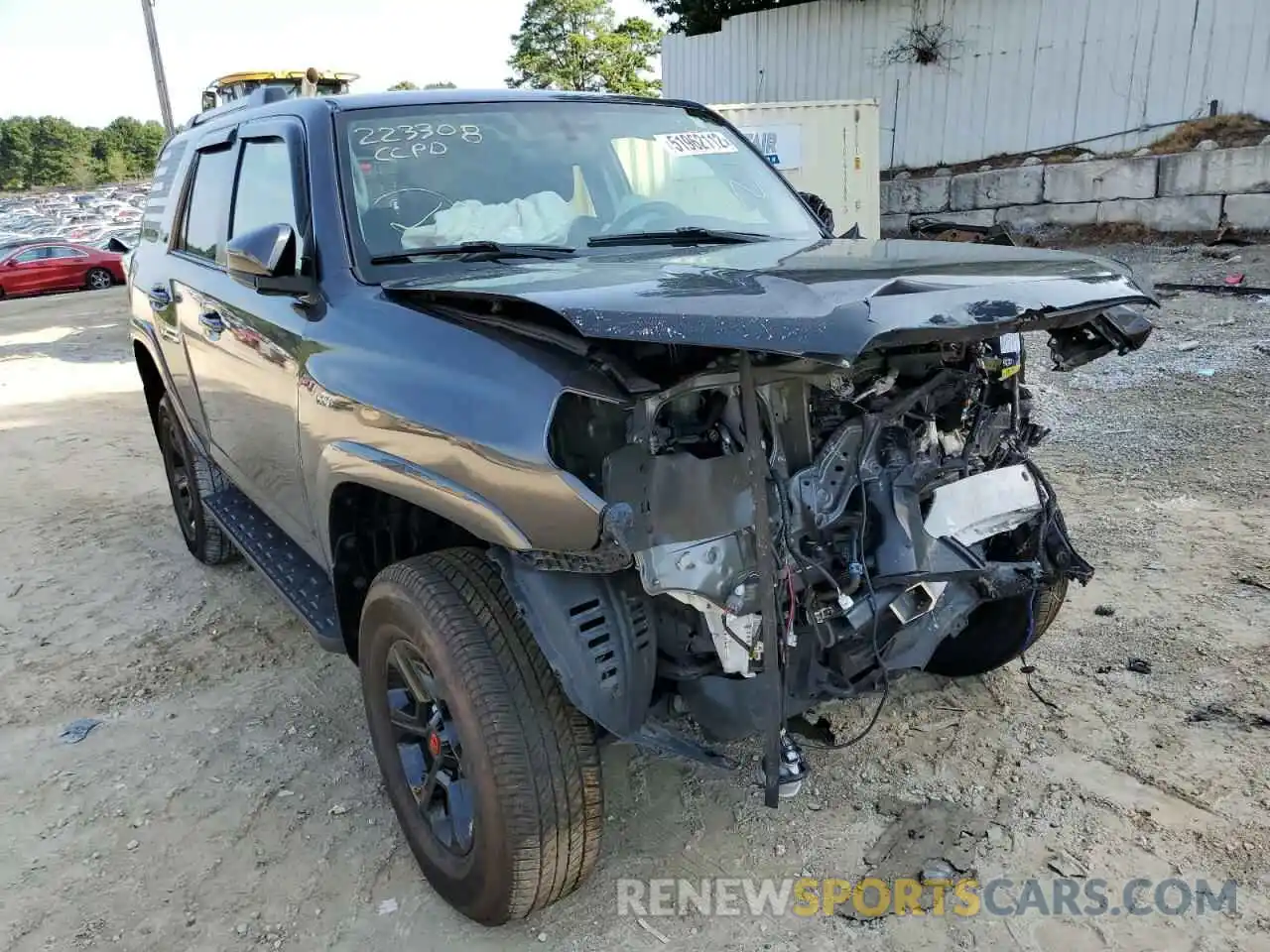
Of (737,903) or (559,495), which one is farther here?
(737,903)

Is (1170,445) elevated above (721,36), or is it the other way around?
(721,36)

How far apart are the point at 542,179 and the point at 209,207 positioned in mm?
1668

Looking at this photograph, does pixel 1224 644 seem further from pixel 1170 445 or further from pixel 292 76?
pixel 292 76

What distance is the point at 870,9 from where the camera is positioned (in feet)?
50.5

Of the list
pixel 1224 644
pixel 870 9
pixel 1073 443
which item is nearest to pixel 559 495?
pixel 1224 644

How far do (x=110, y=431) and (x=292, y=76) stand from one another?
25.1 ft

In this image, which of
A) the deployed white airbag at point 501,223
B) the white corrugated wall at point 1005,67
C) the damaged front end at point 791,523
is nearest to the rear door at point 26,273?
the white corrugated wall at point 1005,67

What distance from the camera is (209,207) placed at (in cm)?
400

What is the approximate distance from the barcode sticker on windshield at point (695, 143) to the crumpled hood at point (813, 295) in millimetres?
1039

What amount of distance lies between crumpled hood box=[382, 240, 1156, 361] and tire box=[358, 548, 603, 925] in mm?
695

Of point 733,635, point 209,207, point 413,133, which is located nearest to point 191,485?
point 209,207

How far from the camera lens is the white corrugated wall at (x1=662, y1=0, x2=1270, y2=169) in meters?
12.2

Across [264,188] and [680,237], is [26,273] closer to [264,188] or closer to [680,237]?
Answer: [264,188]

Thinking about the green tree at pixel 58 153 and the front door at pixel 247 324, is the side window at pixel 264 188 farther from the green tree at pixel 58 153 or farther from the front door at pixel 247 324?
the green tree at pixel 58 153
